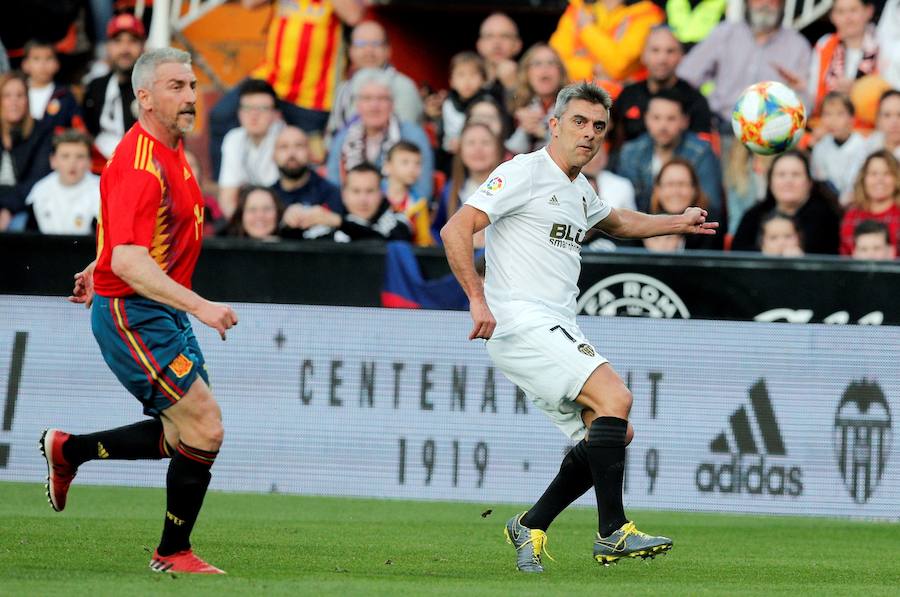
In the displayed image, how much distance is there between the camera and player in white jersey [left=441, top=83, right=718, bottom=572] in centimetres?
743

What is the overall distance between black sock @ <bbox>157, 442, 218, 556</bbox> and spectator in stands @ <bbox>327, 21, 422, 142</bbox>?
7.72 m

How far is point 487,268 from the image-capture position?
7875mm

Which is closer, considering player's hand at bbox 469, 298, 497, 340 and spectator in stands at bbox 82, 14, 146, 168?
player's hand at bbox 469, 298, 497, 340

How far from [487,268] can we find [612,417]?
3.39 ft

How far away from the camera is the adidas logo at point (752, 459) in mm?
10617

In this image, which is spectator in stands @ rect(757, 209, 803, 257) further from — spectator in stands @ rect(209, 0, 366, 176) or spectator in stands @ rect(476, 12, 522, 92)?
spectator in stands @ rect(209, 0, 366, 176)

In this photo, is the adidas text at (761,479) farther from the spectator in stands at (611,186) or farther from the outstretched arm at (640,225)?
the spectator in stands at (611,186)

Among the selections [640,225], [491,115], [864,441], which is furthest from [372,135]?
[640,225]

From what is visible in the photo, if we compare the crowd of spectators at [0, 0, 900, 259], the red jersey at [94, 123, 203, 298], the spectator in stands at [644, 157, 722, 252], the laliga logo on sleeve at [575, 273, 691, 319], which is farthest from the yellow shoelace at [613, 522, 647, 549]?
the spectator in stands at [644, 157, 722, 252]

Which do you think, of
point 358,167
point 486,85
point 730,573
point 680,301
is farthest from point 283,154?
point 730,573

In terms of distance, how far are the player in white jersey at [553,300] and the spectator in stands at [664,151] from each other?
526cm

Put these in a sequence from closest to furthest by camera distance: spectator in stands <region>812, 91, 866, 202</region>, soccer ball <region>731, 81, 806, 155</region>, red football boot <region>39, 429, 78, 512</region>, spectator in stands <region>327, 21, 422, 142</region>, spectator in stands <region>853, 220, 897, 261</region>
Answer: red football boot <region>39, 429, 78, 512</region>
soccer ball <region>731, 81, 806, 155</region>
spectator in stands <region>853, 220, 897, 261</region>
spectator in stands <region>812, 91, 866, 202</region>
spectator in stands <region>327, 21, 422, 142</region>

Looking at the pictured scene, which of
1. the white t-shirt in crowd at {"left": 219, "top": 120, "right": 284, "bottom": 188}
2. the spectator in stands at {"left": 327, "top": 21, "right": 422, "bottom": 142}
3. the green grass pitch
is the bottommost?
the green grass pitch

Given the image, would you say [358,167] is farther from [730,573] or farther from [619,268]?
[730,573]
